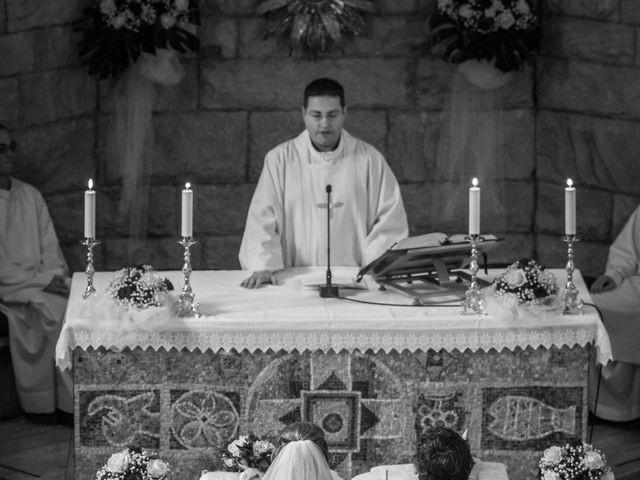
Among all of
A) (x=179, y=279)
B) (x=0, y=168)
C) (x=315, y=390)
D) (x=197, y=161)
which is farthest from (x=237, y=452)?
(x=197, y=161)

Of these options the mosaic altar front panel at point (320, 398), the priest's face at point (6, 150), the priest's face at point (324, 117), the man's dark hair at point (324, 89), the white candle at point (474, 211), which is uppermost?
the man's dark hair at point (324, 89)

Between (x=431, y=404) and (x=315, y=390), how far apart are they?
520 mm

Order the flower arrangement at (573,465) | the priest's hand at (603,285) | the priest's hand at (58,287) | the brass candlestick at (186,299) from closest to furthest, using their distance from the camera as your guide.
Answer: the flower arrangement at (573,465), the brass candlestick at (186,299), the priest's hand at (603,285), the priest's hand at (58,287)

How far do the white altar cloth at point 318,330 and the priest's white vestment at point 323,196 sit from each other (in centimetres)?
117

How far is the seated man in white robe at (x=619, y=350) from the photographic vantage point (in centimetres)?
781

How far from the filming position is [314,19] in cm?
921

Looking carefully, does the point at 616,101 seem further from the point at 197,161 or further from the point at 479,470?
the point at 479,470

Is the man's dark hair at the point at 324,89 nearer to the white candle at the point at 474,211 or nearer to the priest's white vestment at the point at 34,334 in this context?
the white candle at the point at 474,211

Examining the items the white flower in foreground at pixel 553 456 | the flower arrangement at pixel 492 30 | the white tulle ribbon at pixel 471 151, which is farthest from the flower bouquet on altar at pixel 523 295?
the white tulle ribbon at pixel 471 151

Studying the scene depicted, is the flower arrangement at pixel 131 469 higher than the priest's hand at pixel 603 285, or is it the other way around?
the priest's hand at pixel 603 285

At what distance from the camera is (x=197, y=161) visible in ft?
31.1

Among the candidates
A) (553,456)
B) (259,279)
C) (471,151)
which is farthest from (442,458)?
(471,151)

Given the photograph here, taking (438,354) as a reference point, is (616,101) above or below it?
above

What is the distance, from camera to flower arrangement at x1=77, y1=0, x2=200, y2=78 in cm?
881
